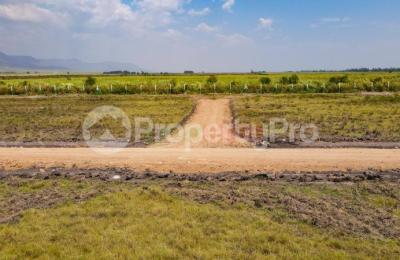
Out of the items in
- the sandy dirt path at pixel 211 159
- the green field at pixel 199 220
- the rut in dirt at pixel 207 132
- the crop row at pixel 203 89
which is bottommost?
the green field at pixel 199 220

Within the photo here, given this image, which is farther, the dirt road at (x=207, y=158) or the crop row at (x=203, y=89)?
the crop row at (x=203, y=89)

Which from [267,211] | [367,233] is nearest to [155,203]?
[267,211]

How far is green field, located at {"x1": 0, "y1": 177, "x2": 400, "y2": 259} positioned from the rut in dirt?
6341 mm

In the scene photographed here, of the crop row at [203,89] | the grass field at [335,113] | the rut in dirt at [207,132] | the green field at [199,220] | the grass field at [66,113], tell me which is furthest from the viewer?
the crop row at [203,89]

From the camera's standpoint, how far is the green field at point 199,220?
7.32 metres

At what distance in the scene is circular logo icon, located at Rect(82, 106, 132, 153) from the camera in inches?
689

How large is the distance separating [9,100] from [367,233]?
125 feet

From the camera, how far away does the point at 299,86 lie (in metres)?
43.2

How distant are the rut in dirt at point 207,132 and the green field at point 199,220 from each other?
20.8ft

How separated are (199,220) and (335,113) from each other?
20280 millimetres

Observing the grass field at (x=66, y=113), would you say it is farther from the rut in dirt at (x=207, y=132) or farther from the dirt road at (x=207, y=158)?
the dirt road at (x=207, y=158)

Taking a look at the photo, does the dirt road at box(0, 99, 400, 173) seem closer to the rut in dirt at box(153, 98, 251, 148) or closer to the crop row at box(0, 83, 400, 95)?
the rut in dirt at box(153, 98, 251, 148)

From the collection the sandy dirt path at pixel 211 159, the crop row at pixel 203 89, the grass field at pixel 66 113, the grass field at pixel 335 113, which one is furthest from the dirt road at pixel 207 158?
the crop row at pixel 203 89

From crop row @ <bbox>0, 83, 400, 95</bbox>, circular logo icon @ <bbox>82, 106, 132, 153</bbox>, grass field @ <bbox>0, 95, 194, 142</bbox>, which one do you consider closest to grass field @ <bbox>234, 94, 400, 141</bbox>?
crop row @ <bbox>0, 83, 400, 95</bbox>
